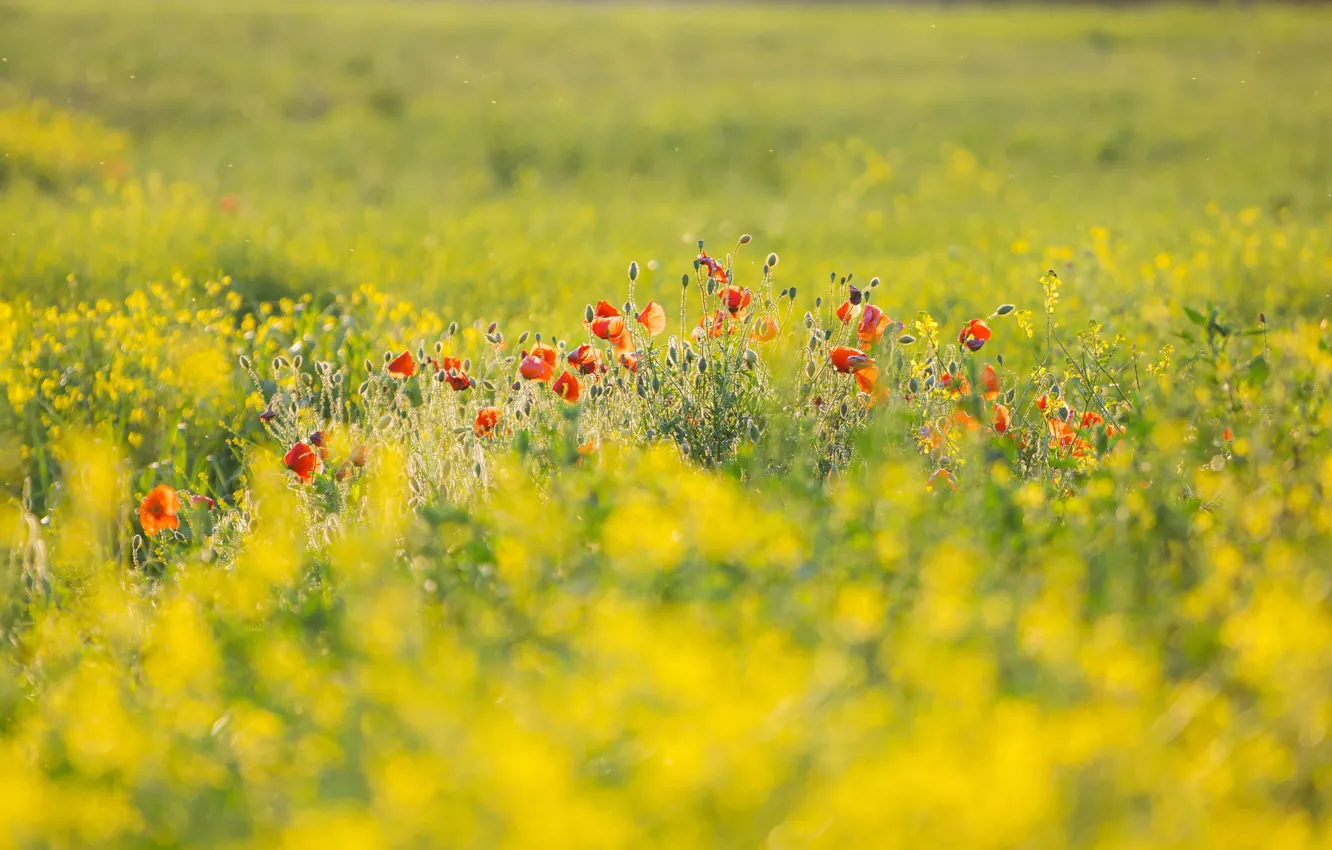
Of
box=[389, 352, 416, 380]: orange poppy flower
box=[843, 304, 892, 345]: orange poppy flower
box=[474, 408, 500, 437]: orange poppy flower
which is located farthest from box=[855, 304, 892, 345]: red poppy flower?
box=[389, 352, 416, 380]: orange poppy flower

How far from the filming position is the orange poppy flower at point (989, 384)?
308 centimetres

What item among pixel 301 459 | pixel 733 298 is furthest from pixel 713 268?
pixel 301 459

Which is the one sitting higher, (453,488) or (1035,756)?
(1035,756)

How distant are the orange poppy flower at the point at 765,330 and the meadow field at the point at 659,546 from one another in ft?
0.06

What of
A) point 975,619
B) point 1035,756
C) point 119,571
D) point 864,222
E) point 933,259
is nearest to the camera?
point 1035,756

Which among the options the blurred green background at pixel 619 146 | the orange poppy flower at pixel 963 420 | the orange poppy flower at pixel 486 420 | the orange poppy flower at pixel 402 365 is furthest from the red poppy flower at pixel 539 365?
the blurred green background at pixel 619 146

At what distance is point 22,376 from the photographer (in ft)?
13.7

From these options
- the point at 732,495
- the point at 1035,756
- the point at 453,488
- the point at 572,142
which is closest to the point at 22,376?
the point at 453,488

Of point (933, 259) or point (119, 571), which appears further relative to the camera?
point (933, 259)

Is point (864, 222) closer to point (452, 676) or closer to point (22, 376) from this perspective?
point (22, 376)

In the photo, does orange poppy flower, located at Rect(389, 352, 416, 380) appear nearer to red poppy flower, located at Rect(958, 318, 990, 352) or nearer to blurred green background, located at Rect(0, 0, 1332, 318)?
red poppy flower, located at Rect(958, 318, 990, 352)

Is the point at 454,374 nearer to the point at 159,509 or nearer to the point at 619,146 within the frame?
the point at 159,509

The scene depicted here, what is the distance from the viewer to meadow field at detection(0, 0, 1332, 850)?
59.8 inches

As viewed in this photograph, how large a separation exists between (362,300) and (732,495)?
3.62 metres
